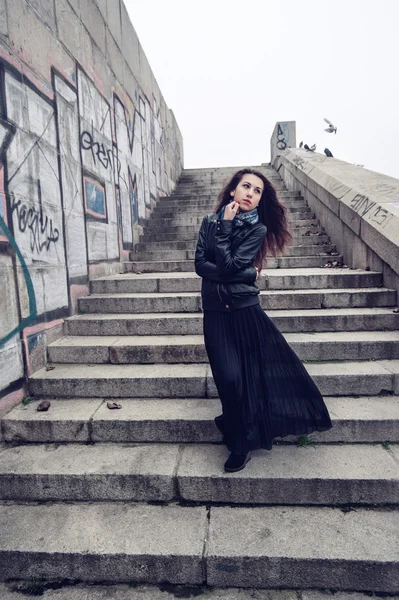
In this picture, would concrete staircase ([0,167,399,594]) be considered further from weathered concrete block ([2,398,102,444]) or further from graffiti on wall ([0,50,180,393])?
graffiti on wall ([0,50,180,393])

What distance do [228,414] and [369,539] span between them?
1.11 metres

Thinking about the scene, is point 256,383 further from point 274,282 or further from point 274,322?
point 274,282

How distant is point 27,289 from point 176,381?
5.45ft

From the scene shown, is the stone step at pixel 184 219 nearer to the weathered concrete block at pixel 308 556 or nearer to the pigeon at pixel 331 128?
the pigeon at pixel 331 128

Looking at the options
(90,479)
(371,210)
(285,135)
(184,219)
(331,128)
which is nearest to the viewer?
(90,479)

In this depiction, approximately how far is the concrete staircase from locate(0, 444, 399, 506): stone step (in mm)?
10

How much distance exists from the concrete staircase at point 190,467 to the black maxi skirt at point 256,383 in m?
0.30

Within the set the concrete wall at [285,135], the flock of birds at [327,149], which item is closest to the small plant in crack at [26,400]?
the flock of birds at [327,149]

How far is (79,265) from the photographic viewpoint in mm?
4562

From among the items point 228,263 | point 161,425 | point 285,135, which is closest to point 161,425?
point 161,425

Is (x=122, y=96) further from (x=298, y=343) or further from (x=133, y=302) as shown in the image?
(x=298, y=343)

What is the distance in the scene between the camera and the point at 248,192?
8.11 feet

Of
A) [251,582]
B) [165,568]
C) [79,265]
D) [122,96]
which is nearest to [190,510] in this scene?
[165,568]

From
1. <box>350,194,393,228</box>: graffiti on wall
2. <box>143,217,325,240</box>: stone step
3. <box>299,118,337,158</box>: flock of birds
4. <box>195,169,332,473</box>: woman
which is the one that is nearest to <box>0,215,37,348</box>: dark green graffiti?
<box>195,169,332,473</box>: woman
